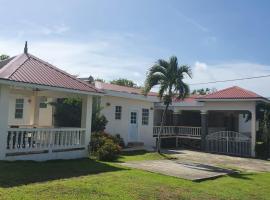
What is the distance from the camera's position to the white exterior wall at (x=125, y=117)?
21859 mm

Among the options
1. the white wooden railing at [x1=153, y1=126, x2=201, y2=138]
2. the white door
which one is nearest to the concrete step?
the white door

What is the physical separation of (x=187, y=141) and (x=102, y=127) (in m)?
10.3

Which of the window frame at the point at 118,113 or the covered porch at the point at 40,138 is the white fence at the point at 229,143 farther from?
the covered porch at the point at 40,138

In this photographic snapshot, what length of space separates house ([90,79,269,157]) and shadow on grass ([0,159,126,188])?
8117 mm

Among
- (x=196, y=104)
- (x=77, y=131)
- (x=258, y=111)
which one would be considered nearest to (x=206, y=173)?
(x=77, y=131)

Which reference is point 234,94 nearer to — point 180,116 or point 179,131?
point 179,131

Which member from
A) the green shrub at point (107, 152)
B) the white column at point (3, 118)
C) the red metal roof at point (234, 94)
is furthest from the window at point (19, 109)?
the red metal roof at point (234, 94)

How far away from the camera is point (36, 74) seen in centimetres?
1362

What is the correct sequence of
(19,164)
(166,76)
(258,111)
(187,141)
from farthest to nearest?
(187,141), (258,111), (166,76), (19,164)

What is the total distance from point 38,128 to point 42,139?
0.55 metres

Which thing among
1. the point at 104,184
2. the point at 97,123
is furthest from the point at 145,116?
the point at 104,184

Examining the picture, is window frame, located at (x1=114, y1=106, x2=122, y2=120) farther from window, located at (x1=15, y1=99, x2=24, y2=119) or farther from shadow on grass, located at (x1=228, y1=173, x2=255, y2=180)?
shadow on grass, located at (x1=228, y1=173, x2=255, y2=180)

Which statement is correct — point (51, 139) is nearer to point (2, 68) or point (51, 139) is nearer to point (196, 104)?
point (2, 68)

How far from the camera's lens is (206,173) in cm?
1352
